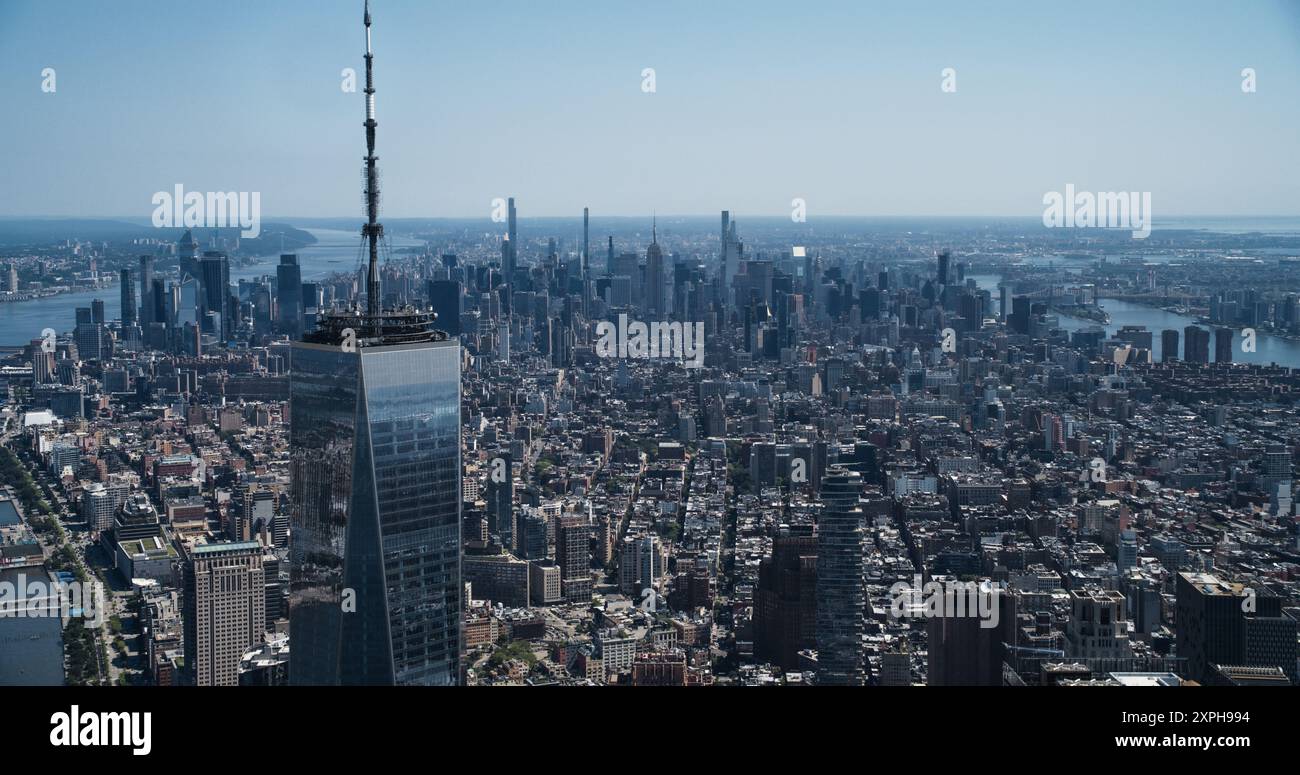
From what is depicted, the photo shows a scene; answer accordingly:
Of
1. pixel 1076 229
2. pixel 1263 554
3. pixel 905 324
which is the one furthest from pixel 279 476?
pixel 905 324

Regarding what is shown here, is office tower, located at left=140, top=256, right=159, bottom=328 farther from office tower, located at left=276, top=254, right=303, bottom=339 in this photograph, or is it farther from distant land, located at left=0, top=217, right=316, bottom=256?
office tower, located at left=276, top=254, right=303, bottom=339

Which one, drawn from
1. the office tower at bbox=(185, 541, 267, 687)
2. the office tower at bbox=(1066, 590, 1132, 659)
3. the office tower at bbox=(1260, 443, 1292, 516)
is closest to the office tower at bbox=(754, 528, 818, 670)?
the office tower at bbox=(1066, 590, 1132, 659)

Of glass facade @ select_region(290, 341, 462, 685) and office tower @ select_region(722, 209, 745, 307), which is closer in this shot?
glass facade @ select_region(290, 341, 462, 685)

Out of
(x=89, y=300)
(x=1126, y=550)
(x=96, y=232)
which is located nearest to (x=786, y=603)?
(x=1126, y=550)

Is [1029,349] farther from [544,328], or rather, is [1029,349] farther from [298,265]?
[298,265]

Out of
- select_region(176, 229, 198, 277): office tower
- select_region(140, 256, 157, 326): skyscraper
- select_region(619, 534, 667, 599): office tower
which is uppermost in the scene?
select_region(176, 229, 198, 277): office tower

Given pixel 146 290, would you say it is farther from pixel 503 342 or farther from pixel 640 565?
pixel 640 565
